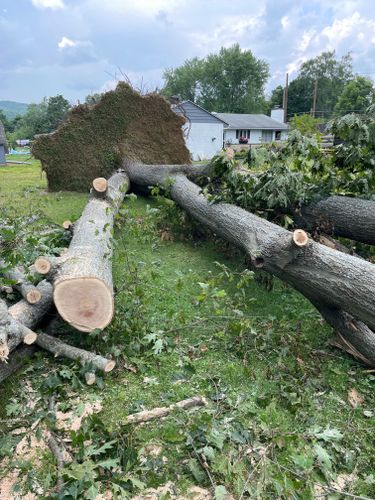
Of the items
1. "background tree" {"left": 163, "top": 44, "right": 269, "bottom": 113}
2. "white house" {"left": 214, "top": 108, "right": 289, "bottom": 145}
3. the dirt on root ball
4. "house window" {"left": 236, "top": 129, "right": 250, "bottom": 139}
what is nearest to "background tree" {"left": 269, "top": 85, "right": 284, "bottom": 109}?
"background tree" {"left": 163, "top": 44, "right": 269, "bottom": 113}

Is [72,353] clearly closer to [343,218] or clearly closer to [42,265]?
[42,265]

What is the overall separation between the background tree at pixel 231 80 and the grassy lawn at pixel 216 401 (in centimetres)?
6237

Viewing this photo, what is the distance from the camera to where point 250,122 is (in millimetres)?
41750

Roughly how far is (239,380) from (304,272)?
38.4 inches

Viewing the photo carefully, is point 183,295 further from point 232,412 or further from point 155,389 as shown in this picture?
point 232,412

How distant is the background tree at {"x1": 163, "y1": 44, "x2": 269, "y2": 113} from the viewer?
62.4m

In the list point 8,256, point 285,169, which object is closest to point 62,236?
point 8,256

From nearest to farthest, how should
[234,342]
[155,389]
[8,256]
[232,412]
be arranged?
[232,412]
[155,389]
[234,342]
[8,256]

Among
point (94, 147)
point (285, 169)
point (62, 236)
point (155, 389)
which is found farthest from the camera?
point (94, 147)

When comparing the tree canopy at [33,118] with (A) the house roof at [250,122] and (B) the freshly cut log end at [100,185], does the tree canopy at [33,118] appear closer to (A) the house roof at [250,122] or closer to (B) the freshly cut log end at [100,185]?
(A) the house roof at [250,122]

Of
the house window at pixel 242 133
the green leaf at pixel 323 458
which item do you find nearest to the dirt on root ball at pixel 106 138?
the green leaf at pixel 323 458

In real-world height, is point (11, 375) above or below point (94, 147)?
below

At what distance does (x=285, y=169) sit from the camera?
498 centimetres

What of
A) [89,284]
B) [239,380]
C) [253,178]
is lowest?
[239,380]
